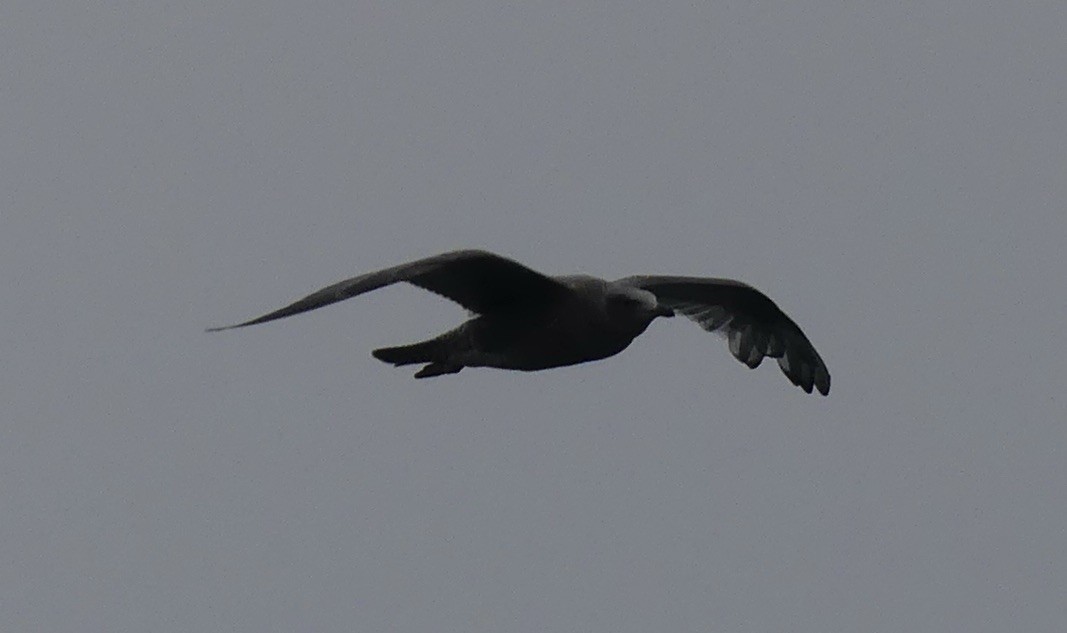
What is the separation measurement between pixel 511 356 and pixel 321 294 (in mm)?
1969

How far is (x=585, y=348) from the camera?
523 inches

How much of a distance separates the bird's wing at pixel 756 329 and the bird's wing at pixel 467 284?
2987mm

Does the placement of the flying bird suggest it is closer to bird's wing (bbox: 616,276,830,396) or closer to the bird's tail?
the bird's tail

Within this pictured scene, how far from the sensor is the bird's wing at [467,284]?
1185cm

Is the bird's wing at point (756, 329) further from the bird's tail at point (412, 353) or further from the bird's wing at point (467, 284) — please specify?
the bird's wing at point (467, 284)

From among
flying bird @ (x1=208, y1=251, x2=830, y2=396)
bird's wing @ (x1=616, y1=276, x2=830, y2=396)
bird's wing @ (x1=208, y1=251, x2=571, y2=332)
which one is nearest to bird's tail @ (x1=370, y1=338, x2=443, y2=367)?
flying bird @ (x1=208, y1=251, x2=830, y2=396)

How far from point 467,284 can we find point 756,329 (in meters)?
4.13

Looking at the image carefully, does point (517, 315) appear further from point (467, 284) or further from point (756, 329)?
point (756, 329)

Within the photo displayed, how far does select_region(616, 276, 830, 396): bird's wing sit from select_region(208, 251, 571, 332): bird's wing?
9.80 ft

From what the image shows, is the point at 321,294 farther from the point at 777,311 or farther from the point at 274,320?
the point at 777,311

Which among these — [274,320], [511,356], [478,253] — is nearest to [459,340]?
[511,356]

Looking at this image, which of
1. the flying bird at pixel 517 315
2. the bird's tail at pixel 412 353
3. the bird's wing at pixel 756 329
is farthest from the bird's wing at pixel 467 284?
the bird's wing at pixel 756 329

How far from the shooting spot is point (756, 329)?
54.7 ft

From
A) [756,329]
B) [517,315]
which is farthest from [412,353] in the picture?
A: [756,329]
